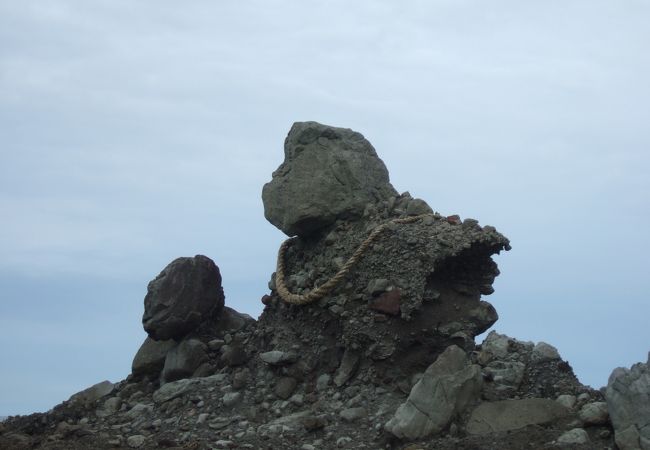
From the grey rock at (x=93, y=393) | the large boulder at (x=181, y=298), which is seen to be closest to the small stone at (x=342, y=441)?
the large boulder at (x=181, y=298)

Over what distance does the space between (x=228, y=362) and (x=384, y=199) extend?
9.12ft

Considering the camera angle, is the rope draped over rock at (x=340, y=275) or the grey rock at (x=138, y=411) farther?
the grey rock at (x=138, y=411)

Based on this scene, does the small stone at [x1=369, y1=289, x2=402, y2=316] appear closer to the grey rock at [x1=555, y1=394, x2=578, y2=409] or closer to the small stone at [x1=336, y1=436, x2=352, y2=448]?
the small stone at [x1=336, y1=436, x2=352, y2=448]

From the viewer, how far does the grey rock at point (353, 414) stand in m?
9.46

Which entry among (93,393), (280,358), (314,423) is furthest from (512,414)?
(93,393)

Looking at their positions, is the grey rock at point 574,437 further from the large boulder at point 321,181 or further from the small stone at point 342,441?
the large boulder at point 321,181

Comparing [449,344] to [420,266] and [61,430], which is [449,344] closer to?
[420,266]

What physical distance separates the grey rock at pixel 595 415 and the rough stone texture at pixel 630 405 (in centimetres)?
21

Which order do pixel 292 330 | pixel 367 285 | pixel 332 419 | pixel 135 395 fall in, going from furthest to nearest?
pixel 135 395, pixel 292 330, pixel 367 285, pixel 332 419

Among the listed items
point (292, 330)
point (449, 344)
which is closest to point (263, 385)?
point (292, 330)

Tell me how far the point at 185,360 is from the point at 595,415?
17.2ft

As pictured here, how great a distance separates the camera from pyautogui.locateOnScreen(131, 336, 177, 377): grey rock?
12.1 metres

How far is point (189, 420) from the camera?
10.3 metres

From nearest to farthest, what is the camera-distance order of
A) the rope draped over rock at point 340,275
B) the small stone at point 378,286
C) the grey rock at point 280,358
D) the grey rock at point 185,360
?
the small stone at point 378,286
the rope draped over rock at point 340,275
the grey rock at point 280,358
the grey rock at point 185,360
